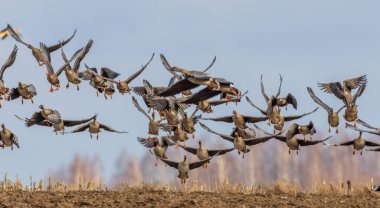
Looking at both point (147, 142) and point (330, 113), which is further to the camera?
point (147, 142)

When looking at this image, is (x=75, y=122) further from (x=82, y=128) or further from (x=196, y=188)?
(x=196, y=188)

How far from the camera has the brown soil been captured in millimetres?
16969

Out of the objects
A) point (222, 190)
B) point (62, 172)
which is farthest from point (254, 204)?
point (62, 172)

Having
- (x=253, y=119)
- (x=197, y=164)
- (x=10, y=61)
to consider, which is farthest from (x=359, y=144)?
(x=10, y=61)

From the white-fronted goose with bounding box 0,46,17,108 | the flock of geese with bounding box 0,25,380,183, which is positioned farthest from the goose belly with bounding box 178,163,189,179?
the white-fronted goose with bounding box 0,46,17,108

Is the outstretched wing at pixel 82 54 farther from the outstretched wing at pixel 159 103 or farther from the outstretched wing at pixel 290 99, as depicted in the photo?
the outstretched wing at pixel 290 99

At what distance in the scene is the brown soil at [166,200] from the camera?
17.0m

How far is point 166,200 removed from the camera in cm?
1727

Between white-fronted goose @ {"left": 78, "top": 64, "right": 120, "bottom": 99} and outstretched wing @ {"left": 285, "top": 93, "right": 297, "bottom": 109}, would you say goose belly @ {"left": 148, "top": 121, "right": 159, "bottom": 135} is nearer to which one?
white-fronted goose @ {"left": 78, "top": 64, "right": 120, "bottom": 99}

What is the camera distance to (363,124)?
20.8 meters

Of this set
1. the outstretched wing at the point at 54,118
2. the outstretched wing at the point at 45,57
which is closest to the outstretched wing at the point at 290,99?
the outstretched wing at the point at 54,118

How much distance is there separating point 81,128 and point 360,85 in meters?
6.27

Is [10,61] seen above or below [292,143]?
above

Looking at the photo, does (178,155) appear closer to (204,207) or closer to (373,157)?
(373,157)
